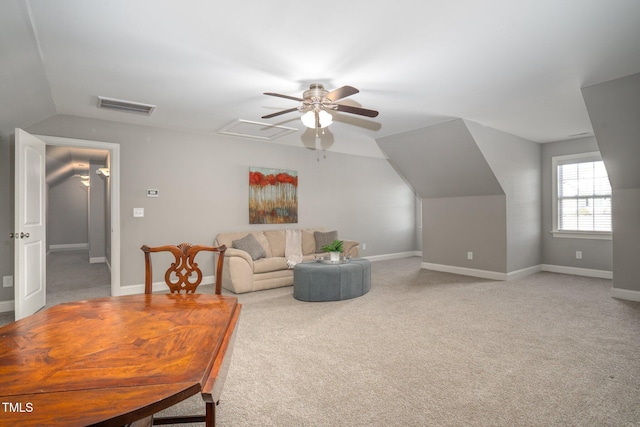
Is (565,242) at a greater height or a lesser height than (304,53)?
lesser

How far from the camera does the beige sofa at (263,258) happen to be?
4.86m

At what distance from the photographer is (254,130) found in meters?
5.45

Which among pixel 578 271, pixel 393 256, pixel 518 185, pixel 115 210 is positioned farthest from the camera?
pixel 393 256

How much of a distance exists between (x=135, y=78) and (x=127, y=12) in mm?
1209

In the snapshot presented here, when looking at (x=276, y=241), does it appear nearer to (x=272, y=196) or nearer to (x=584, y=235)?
(x=272, y=196)

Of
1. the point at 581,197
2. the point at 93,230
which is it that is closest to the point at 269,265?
the point at 581,197

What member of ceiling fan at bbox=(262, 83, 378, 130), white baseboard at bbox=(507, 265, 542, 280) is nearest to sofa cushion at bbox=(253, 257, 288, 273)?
ceiling fan at bbox=(262, 83, 378, 130)

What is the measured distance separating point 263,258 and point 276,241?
61 centimetres

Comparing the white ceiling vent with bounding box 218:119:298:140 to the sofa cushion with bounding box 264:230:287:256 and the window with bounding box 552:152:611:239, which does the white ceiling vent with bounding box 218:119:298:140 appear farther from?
the window with bounding box 552:152:611:239

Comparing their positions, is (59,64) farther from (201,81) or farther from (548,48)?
(548,48)

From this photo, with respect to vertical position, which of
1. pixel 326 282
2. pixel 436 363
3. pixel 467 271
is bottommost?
pixel 436 363

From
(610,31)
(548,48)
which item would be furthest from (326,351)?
(610,31)

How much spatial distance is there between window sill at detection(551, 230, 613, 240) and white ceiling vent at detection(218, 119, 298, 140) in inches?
206

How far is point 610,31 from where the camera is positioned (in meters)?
2.56
